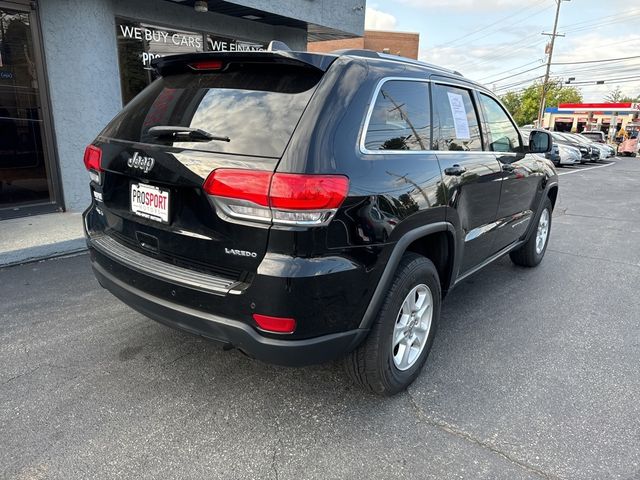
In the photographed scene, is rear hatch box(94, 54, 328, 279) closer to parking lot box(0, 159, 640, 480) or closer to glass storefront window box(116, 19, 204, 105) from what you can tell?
parking lot box(0, 159, 640, 480)

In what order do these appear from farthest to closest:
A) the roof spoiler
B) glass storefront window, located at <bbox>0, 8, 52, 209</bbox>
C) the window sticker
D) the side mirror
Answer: glass storefront window, located at <bbox>0, 8, 52, 209</bbox> → the side mirror → the window sticker → the roof spoiler

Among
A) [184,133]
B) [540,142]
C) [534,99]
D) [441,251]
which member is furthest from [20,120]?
→ [534,99]

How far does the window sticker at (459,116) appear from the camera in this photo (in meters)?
3.33

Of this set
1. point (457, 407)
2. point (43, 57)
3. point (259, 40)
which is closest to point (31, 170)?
point (43, 57)

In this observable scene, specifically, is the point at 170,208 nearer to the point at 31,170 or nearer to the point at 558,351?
the point at 558,351

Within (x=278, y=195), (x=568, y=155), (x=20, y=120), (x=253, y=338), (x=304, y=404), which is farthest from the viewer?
(x=568, y=155)

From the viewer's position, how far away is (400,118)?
2717mm

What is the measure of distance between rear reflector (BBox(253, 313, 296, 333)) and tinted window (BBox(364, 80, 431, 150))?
95 cm

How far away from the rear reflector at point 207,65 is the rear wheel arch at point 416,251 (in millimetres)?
1368

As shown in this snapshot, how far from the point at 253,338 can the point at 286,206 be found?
2.09 ft

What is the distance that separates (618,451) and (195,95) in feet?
9.54

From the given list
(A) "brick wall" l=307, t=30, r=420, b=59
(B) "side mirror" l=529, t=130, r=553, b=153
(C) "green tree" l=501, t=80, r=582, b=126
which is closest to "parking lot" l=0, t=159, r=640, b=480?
(B) "side mirror" l=529, t=130, r=553, b=153

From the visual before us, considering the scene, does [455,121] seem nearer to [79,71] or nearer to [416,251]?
[416,251]

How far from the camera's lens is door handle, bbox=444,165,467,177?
299 centimetres
